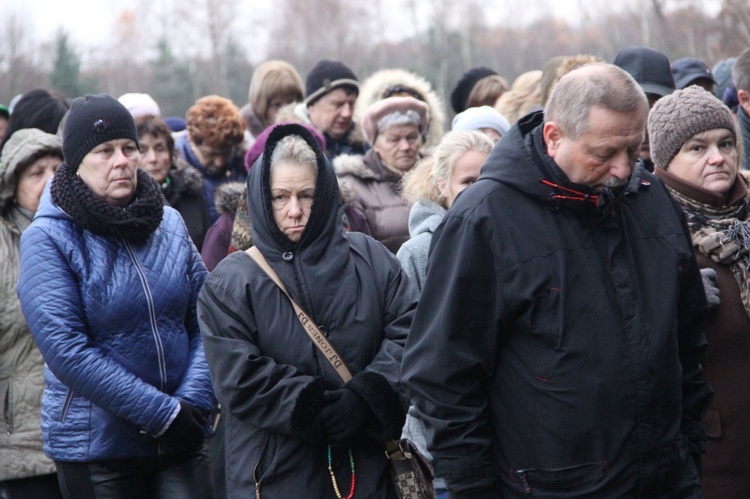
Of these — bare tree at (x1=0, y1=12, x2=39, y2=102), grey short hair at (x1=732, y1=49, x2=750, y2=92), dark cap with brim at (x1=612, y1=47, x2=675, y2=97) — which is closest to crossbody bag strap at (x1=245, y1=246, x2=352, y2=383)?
dark cap with brim at (x1=612, y1=47, x2=675, y2=97)

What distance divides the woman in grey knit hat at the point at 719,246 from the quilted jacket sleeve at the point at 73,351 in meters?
2.37

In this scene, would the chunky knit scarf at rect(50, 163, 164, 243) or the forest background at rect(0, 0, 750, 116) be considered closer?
the chunky knit scarf at rect(50, 163, 164, 243)

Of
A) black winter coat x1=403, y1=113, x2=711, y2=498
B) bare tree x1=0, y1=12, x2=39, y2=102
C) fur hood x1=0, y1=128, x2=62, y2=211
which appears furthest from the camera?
bare tree x1=0, y1=12, x2=39, y2=102

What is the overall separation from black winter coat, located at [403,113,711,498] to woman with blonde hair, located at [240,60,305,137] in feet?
17.4

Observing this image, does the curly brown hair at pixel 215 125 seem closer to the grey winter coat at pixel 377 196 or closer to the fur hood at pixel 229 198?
the grey winter coat at pixel 377 196

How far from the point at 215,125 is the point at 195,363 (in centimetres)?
290

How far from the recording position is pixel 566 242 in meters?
3.23

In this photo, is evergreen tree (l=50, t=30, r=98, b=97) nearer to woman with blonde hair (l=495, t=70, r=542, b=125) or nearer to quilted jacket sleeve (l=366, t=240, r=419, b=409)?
woman with blonde hair (l=495, t=70, r=542, b=125)

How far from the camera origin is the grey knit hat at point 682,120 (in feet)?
15.1

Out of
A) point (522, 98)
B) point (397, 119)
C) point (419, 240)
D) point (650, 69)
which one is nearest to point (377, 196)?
point (397, 119)

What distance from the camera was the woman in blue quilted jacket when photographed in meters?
4.30

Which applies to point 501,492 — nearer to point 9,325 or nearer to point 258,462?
point 258,462

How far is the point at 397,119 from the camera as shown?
6.81 metres

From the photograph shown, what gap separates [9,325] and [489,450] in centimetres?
277
